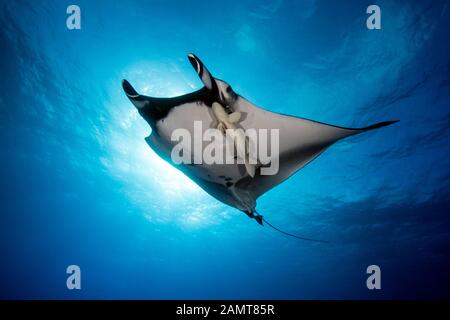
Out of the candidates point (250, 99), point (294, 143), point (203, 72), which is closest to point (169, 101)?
point (203, 72)

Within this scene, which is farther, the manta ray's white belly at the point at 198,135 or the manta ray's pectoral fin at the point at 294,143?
the manta ray's pectoral fin at the point at 294,143

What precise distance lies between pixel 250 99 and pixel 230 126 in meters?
5.40

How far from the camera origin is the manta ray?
2640 mm

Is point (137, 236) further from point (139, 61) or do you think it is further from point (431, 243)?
point (431, 243)

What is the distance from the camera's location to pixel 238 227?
18172mm

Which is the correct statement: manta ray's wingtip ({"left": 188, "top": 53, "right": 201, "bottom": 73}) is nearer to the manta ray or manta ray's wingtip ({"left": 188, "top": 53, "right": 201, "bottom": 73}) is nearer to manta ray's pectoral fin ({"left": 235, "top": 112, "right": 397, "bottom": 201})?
the manta ray

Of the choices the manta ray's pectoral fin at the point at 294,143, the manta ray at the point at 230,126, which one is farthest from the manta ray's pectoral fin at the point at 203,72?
the manta ray's pectoral fin at the point at 294,143

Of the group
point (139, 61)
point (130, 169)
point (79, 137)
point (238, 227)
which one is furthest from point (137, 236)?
point (139, 61)

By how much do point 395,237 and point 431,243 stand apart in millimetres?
3094

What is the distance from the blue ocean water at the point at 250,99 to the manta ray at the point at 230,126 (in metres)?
4.27

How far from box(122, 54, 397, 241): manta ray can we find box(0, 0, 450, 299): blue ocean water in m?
4.27

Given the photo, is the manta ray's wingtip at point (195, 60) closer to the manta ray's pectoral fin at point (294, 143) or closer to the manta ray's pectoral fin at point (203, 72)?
the manta ray's pectoral fin at point (203, 72)

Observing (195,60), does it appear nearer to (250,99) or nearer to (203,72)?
(203,72)

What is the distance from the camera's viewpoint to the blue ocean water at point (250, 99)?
6.48 m
